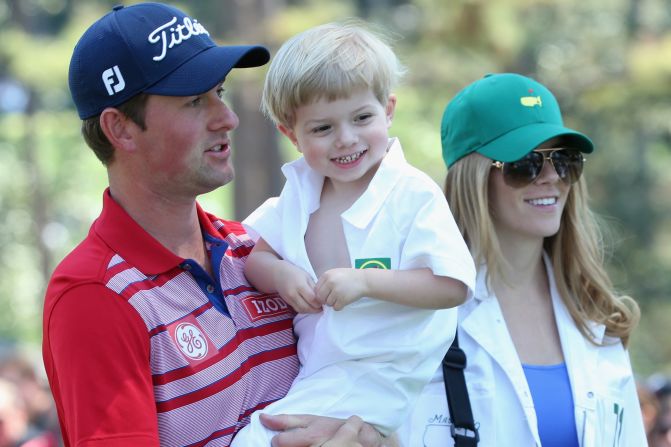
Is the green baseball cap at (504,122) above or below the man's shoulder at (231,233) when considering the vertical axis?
above

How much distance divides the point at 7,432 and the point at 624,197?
10.1 metres

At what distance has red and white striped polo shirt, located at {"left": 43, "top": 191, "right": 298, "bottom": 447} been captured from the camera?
2.45 meters

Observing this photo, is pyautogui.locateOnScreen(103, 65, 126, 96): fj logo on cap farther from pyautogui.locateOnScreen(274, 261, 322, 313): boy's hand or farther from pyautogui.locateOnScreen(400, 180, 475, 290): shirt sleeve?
pyautogui.locateOnScreen(400, 180, 475, 290): shirt sleeve

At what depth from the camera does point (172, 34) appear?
290 cm

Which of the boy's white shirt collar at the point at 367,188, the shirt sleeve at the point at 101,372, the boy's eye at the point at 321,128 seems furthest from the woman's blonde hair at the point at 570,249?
the shirt sleeve at the point at 101,372

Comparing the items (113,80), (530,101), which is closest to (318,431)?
(113,80)

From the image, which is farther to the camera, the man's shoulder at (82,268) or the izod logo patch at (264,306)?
the izod logo patch at (264,306)

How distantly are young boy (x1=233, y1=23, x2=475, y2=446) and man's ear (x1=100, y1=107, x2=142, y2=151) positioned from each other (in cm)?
42

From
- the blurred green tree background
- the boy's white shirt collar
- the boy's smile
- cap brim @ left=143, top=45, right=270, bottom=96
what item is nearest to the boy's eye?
the boy's smile

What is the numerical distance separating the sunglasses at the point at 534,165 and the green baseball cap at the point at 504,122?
4 centimetres

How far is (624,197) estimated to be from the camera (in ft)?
47.0

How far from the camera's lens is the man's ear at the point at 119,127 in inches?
113

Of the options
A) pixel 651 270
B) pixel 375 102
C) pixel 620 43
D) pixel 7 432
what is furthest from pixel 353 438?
pixel 651 270

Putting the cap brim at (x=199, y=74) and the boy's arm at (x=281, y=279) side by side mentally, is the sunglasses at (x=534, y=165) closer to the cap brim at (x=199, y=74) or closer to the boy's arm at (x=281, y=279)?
the boy's arm at (x=281, y=279)
